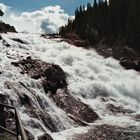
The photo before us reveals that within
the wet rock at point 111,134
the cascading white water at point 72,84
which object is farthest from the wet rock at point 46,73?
the wet rock at point 111,134

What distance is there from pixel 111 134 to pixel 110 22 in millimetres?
69451

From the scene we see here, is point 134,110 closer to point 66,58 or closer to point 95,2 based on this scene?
point 66,58

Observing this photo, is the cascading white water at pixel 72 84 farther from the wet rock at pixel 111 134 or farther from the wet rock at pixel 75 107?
the wet rock at pixel 111 134

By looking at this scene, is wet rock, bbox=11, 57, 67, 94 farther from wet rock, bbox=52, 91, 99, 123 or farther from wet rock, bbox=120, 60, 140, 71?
wet rock, bbox=120, 60, 140, 71

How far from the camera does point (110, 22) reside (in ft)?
297

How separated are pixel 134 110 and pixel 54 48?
18.4 meters

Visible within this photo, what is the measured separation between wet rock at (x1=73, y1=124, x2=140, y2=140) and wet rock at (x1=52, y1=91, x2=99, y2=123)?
8.84 feet

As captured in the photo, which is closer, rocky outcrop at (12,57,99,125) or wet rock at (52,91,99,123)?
wet rock at (52,91,99,123)

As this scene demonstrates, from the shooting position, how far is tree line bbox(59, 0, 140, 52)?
80688 mm

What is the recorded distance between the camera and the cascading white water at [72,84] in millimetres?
25005

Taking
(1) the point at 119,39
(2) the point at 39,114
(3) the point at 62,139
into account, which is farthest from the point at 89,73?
(1) the point at 119,39

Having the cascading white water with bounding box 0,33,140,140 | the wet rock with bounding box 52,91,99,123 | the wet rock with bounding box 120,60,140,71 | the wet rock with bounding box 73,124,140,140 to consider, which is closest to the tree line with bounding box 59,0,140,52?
the wet rock with bounding box 120,60,140,71

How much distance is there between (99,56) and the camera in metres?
51.1

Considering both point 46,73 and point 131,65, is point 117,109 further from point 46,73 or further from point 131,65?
point 131,65
